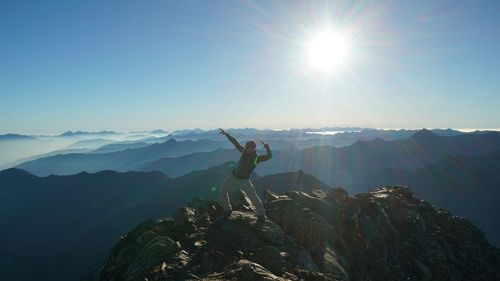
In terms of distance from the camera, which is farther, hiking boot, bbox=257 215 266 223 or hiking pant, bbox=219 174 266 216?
hiking pant, bbox=219 174 266 216

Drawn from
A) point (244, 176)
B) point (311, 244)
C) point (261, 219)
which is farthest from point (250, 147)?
point (311, 244)

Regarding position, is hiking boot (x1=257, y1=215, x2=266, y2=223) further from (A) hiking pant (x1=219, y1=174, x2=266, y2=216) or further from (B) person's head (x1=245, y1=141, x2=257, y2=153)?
(B) person's head (x1=245, y1=141, x2=257, y2=153)

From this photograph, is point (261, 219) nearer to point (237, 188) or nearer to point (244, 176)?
point (237, 188)

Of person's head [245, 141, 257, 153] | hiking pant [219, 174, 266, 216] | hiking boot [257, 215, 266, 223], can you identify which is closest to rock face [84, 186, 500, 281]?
hiking boot [257, 215, 266, 223]

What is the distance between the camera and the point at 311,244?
748 inches

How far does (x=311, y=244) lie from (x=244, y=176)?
5.09 metres

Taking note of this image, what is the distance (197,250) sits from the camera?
15438 mm

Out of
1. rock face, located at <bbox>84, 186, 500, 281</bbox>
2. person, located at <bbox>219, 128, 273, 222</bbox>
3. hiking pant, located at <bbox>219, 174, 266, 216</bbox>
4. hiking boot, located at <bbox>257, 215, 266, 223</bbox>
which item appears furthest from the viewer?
hiking pant, located at <bbox>219, 174, 266, 216</bbox>

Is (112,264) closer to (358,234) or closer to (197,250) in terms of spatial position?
(197,250)

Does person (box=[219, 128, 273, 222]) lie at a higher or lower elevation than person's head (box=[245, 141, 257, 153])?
lower

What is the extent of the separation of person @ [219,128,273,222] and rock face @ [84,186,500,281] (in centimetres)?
83

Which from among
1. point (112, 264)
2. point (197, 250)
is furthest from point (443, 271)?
point (112, 264)

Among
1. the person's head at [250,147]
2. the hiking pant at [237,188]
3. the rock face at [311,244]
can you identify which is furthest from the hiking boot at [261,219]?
the person's head at [250,147]

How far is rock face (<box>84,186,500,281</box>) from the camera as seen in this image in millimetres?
14273
